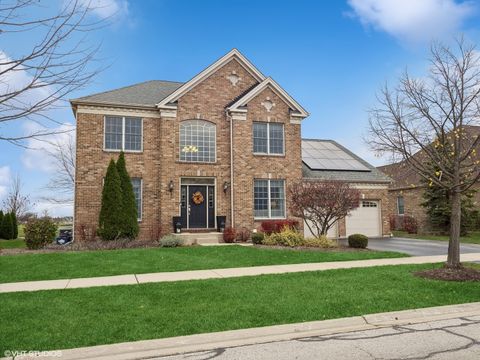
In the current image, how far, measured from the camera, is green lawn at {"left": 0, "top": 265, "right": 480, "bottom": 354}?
566 centimetres

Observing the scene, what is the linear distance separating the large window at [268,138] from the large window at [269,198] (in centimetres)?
167

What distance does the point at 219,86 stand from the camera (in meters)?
20.5

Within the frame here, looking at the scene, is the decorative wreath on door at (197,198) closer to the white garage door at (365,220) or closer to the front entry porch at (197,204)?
the front entry porch at (197,204)

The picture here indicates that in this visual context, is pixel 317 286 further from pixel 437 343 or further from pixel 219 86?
pixel 219 86

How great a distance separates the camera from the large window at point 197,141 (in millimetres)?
19609

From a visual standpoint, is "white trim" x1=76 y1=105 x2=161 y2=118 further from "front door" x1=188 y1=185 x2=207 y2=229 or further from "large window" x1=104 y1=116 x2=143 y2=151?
"front door" x1=188 y1=185 x2=207 y2=229

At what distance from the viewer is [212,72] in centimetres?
2045

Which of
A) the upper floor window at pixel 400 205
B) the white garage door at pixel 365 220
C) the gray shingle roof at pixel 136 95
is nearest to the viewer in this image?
the gray shingle roof at pixel 136 95

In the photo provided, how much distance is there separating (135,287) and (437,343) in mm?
5922

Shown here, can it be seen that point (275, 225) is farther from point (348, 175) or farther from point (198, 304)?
point (198, 304)

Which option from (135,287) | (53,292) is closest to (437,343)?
(135,287)

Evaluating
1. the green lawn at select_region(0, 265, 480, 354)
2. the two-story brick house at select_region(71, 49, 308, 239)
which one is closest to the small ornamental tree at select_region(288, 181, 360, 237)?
the two-story brick house at select_region(71, 49, 308, 239)

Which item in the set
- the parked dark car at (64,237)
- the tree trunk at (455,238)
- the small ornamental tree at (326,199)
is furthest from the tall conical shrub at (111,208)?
the tree trunk at (455,238)

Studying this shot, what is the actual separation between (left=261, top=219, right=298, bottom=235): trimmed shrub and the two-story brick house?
1.80ft
